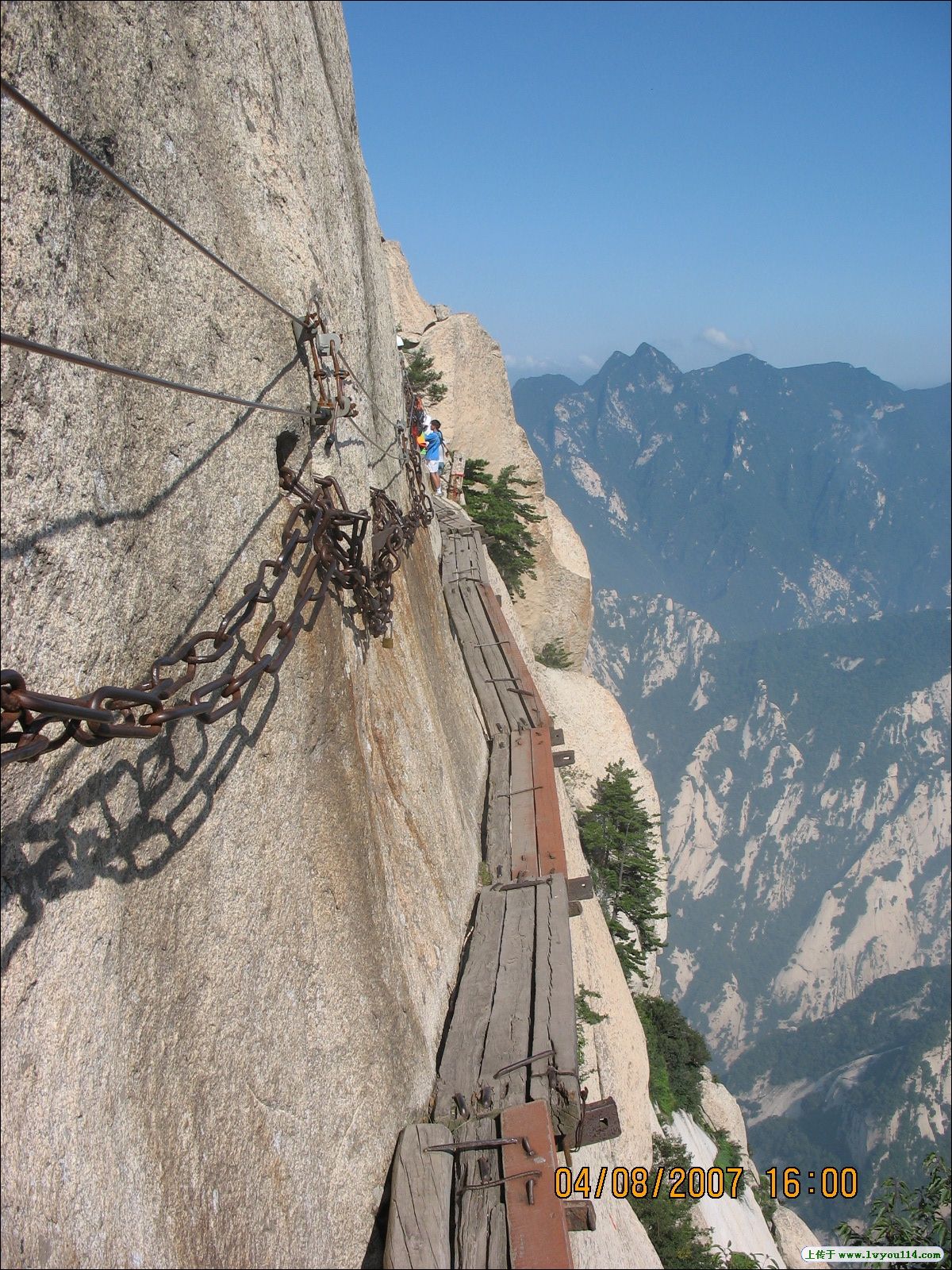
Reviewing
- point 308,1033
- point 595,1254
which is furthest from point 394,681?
point 595,1254

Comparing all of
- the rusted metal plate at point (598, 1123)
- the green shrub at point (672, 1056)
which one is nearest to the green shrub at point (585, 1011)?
the rusted metal plate at point (598, 1123)

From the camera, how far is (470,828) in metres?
8.29

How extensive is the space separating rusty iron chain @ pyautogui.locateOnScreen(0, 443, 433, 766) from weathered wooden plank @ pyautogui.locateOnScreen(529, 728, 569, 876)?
10.7 ft

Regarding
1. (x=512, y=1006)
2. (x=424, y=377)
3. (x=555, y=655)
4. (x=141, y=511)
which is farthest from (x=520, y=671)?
(x=555, y=655)

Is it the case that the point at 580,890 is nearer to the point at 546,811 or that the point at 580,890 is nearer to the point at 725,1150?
the point at 546,811

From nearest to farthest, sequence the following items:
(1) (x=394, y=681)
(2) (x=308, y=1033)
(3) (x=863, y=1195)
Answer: (2) (x=308, y=1033) → (1) (x=394, y=681) → (3) (x=863, y=1195)

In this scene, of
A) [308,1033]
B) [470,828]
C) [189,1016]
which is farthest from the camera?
[470,828]

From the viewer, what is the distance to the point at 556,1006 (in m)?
5.95

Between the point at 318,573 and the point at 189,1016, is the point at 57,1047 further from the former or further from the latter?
the point at 318,573

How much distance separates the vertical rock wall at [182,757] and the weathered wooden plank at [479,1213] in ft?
1.47

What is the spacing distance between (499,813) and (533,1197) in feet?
15.8

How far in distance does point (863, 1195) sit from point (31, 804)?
93.3 metres

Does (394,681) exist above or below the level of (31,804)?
above

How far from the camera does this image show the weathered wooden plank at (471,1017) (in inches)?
210
